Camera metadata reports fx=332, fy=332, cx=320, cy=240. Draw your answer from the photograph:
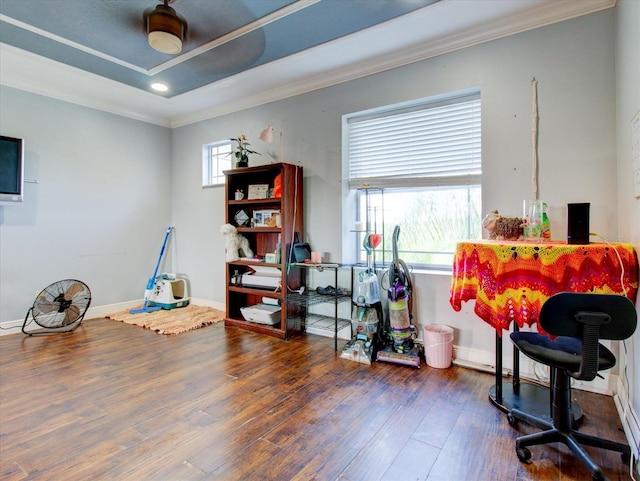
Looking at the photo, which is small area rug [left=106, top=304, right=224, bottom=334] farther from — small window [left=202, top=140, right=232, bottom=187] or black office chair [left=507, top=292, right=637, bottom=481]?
black office chair [left=507, top=292, right=637, bottom=481]

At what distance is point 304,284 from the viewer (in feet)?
11.9

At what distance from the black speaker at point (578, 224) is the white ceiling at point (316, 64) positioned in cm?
144

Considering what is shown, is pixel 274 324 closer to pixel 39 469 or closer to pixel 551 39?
pixel 39 469

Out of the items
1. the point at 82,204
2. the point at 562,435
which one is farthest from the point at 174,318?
the point at 562,435

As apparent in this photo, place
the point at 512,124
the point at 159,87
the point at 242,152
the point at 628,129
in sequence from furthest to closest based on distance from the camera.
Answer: the point at 242,152 → the point at 159,87 → the point at 512,124 → the point at 628,129

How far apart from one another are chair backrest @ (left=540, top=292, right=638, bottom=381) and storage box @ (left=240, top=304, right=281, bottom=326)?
8.59 ft

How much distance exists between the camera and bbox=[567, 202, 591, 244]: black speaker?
186 centimetres

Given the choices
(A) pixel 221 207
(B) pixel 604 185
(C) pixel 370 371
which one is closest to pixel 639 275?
(B) pixel 604 185

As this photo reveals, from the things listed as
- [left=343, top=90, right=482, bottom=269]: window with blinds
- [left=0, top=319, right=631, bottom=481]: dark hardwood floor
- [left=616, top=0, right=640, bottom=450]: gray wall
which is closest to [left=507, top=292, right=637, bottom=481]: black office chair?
[left=0, top=319, right=631, bottom=481]: dark hardwood floor

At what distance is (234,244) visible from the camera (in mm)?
3840

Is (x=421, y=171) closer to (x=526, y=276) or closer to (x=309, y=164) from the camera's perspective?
(x=309, y=164)

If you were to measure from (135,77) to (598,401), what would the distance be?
4862 millimetres

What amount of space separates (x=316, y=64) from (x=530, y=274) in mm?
2623

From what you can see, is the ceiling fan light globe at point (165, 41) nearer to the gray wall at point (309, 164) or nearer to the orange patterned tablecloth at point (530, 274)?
the gray wall at point (309, 164)
